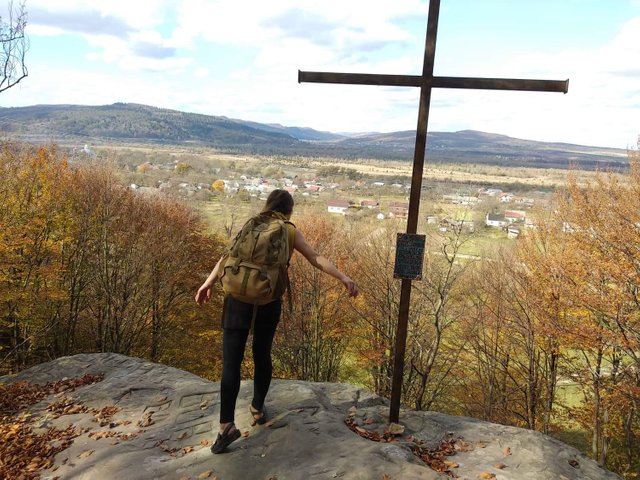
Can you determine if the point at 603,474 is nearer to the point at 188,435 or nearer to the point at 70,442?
the point at 188,435

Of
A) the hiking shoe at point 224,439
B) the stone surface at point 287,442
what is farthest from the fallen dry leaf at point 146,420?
the hiking shoe at point 224,439

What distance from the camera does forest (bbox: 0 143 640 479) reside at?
1384 cm

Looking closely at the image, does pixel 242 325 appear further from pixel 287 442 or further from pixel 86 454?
pixel 86 454

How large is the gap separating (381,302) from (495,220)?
7469 millimetres

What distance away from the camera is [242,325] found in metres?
3.75

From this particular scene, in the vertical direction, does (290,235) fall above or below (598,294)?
above

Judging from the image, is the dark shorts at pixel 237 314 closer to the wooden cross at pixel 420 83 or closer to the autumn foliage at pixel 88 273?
the wooden cross at pixel 420 83

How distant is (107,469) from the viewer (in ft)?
13.1

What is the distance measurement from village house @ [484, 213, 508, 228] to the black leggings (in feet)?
56.0

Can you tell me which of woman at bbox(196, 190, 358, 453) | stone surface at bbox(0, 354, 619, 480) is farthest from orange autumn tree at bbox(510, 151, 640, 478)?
woman at bbox(196, 190, 358, 453)

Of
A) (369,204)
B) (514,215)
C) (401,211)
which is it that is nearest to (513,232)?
(514,215)

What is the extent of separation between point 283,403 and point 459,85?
4.11 m

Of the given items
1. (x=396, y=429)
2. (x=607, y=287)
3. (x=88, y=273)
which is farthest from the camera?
(x=88, y=273)

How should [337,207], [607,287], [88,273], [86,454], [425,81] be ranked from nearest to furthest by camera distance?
1. [86,454]
2. [425,81]
3. [607,287]
4. [88,273]
5. [337,207]
